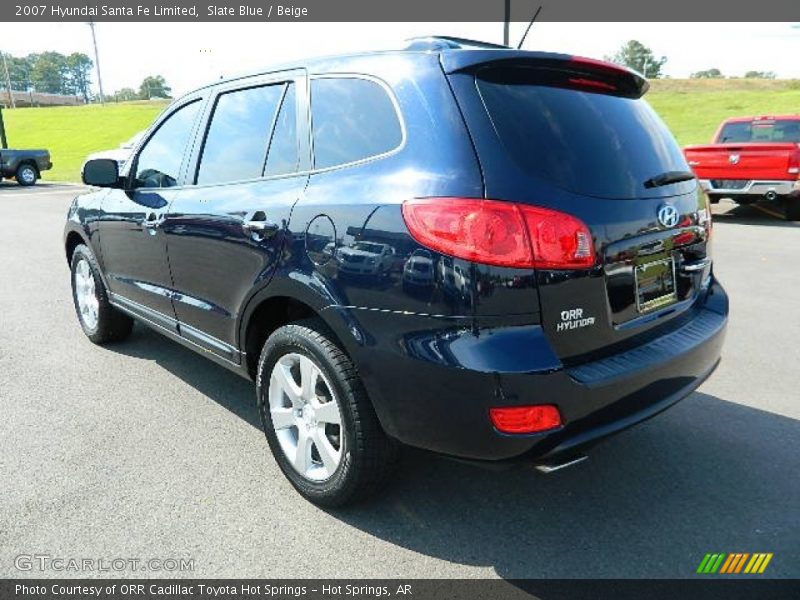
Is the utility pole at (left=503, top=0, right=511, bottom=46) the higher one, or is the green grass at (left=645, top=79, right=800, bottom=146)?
the utility pole at (left=503, top=0, right=511, bottom=46)

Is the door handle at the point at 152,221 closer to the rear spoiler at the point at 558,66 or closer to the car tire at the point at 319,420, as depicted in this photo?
the car tire at the point at 319,420

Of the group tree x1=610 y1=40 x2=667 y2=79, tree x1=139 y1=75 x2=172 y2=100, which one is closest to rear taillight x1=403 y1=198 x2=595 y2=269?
tree x1=610 y1=40 x2=667 y2=79

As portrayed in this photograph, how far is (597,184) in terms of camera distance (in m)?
2.25

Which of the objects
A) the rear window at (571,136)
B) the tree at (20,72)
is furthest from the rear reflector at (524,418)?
the tree at (20,72)

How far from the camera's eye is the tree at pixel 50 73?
151m

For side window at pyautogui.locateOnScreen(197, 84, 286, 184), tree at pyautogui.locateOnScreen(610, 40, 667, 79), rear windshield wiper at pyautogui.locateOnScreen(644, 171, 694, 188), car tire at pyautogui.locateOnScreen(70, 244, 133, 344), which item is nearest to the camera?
rear windshield wiper at pyautogui.locateOnScreen(644, 171, 694, 188)

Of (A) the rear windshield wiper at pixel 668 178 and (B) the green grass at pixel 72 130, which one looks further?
(B) the green grass at pixel 72 130

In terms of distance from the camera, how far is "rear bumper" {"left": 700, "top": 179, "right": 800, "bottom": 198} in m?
9.93

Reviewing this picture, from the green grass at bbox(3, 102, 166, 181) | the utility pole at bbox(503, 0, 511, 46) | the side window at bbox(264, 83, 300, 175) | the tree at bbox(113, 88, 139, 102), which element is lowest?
the green grass at bbox(3, 102, 166, 181)

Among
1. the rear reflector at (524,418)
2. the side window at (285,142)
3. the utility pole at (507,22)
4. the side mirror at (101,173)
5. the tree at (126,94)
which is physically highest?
the utility pole at (507,22)

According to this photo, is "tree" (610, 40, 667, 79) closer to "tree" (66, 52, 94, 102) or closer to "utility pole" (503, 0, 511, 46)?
"utility pole" (503, 0, 511, 46)

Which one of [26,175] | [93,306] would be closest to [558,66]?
[93,306]

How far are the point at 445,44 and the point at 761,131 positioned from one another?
1133 centimetres

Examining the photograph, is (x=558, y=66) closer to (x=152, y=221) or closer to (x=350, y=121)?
(x=350, y=121)
